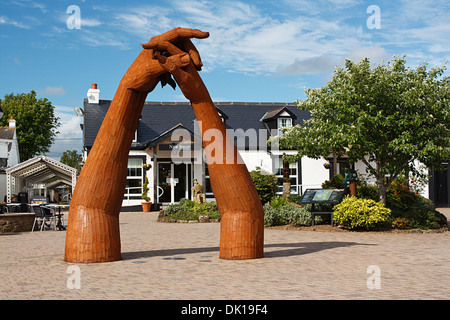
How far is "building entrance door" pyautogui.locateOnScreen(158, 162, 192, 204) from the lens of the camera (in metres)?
28.4

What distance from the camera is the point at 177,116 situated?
31.8 meters

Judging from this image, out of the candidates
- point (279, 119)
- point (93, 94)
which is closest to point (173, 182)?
point (279, 119)

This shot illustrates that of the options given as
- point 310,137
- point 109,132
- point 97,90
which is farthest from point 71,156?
point 109,132

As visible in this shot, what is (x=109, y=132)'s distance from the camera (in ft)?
29.5

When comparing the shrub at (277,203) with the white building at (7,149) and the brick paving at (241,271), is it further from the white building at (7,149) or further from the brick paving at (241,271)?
the white building at (7,149)

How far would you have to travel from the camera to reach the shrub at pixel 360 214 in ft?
47.8

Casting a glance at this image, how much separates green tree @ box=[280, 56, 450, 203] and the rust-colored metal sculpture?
670 centimetres

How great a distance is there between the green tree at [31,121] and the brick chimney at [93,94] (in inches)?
612

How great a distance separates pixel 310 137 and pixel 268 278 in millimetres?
9722

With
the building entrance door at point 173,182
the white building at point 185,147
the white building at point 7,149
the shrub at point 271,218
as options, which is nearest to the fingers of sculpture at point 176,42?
the shrub at point 271,218

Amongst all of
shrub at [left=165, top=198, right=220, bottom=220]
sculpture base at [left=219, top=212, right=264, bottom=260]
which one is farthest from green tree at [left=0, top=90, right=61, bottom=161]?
sculpture base at [left=219, top=212, right=264, bottom=260]

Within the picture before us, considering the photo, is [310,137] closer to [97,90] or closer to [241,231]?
[241,231]

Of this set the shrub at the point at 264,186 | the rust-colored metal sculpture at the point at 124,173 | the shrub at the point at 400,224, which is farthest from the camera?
the shrub at the point at 264,186
